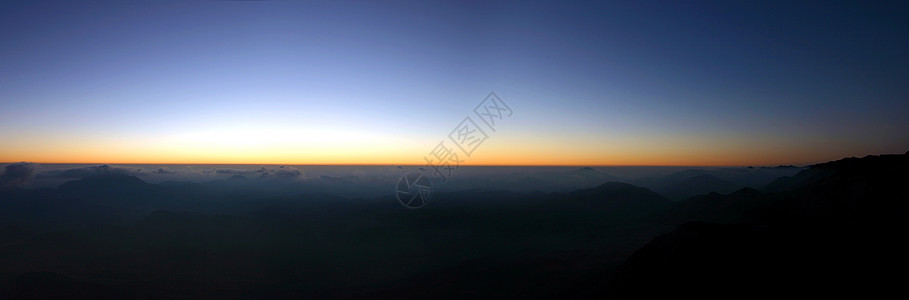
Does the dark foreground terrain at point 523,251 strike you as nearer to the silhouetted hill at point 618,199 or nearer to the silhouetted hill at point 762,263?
the silhouetted hill at point 762,263

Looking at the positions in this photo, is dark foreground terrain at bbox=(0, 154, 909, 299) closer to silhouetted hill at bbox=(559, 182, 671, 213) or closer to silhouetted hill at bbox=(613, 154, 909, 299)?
silhouetted hill at bbox=(613, 154, 909, 299)

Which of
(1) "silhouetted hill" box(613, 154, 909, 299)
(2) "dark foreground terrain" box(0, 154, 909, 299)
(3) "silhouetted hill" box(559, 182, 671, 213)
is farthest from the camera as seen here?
(3) "silhouetted hill" box(559, 182, 671, 213)

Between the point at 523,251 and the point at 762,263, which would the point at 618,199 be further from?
the point at 762,263

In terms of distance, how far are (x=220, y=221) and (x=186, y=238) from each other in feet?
77.7

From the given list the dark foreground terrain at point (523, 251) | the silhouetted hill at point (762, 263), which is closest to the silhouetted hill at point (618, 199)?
the dark foreground terrain at point (523, 251)

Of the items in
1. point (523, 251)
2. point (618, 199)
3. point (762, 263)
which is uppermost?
point (762, 263)

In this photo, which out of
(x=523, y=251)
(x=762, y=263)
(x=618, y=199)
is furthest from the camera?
(x=618, y=199)

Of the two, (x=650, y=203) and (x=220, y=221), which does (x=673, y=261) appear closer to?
(x=650, y=203)

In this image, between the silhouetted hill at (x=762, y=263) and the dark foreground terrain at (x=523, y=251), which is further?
the dark foreground terrain at (x=523, y=251)

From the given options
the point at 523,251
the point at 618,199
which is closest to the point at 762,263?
the point at 523,251

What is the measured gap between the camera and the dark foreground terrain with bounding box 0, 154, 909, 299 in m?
22.0

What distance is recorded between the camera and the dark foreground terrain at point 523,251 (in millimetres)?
Result: 21953

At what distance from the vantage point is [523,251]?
197ft

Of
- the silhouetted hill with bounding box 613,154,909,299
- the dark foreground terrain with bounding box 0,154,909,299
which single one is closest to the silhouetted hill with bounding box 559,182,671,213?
the dark foreground terrain with bounding box 0,154,909,299
